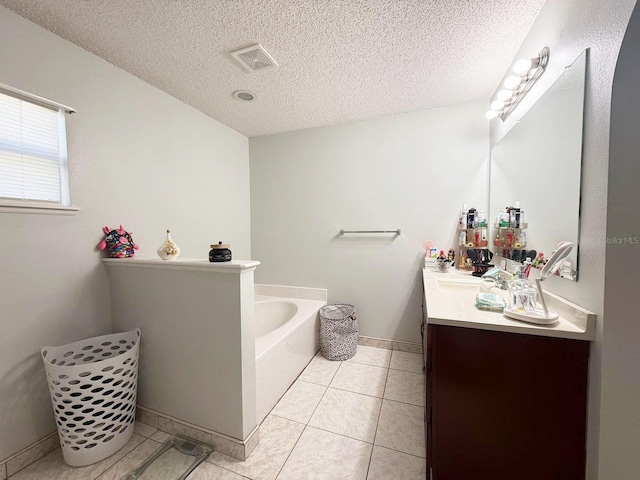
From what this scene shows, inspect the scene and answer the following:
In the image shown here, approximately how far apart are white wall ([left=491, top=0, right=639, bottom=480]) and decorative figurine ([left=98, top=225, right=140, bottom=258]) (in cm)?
222

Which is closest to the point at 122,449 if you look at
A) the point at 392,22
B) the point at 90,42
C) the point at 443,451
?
the point at 443,451

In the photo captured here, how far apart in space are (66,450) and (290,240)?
1.96 metres

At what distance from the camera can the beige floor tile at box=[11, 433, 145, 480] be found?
108cm

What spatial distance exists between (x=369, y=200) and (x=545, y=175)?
51.1 inches

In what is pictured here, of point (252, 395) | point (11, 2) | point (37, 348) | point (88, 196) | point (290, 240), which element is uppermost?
point (11, 2)

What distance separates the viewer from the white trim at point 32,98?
1073mm

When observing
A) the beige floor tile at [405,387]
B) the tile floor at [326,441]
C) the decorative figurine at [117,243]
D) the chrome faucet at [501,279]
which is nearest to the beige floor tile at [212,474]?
the tile floor at [326,441]

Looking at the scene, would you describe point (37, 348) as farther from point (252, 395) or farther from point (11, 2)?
point (11, 2)

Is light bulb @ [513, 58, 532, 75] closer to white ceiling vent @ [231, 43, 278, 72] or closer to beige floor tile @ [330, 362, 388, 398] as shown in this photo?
white ceiling vent @ [231, 43, 278, 72]

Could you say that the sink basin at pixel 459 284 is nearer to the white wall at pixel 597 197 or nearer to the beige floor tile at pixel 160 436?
the white wall at pixel 597 197

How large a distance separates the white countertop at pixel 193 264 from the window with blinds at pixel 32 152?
1.32 feet

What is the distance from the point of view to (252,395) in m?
1.21

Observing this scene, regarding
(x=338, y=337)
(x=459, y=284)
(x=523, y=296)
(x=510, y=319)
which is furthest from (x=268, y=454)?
(x=459, y=284)

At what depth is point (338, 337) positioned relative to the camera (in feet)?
6.77
